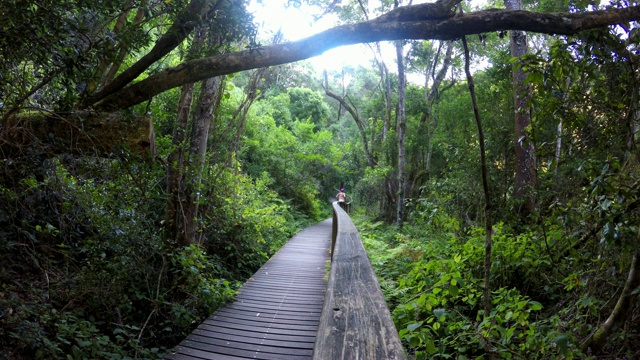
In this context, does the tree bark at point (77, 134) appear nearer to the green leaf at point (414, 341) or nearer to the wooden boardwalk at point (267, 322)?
the wooden boardwalk at point (267, 322)

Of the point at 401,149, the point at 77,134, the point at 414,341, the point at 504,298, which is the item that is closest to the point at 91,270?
the point at 77,134

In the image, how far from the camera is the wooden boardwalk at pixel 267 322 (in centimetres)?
489

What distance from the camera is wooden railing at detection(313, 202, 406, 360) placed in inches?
68.0

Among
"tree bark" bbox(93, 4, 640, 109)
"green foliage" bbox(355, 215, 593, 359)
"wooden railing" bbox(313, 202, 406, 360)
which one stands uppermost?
"tree bark" bbox(93, 4, 640, 109)

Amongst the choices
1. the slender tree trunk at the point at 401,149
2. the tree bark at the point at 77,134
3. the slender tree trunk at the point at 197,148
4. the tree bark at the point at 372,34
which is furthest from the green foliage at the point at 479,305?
the slender tree trunk at the point at 401,149

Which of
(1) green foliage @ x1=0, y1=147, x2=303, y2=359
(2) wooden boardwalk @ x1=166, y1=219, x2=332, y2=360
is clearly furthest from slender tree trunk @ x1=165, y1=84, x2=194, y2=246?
(2) wooden boardwalk @ x1=166, y1=219, x2=332, y2=360

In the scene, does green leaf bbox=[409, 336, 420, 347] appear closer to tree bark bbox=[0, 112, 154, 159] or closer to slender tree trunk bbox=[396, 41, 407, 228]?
tree bark bbox=[0, 112, 154, 159]

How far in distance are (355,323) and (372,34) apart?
9.21 feet

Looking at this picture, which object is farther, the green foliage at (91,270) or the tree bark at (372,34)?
the green foliage at (91,270)

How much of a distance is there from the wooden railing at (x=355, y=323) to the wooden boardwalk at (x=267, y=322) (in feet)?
7.75

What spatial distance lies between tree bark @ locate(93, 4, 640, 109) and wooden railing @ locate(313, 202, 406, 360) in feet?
7.02

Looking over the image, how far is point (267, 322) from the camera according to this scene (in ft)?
19.3

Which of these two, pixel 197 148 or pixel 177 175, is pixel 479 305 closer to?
pixel 177 175

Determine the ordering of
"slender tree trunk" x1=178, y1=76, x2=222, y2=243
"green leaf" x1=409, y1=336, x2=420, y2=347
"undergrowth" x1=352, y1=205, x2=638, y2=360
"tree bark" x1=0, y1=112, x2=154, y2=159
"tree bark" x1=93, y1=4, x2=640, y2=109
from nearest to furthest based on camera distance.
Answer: "green leaf" x1=409, y1=336, x2=420, y2=347 < "undergrowth" x1=352, y1=205, x2=638, y2=360 < "tree bark" x1=93, y1=4, x2=640, y2=109 < "tree bark" x1=0, y1=112, x2=154, y2=159 < "slender tree trunk" x1=178, y1=76, x2=222, y2=243
